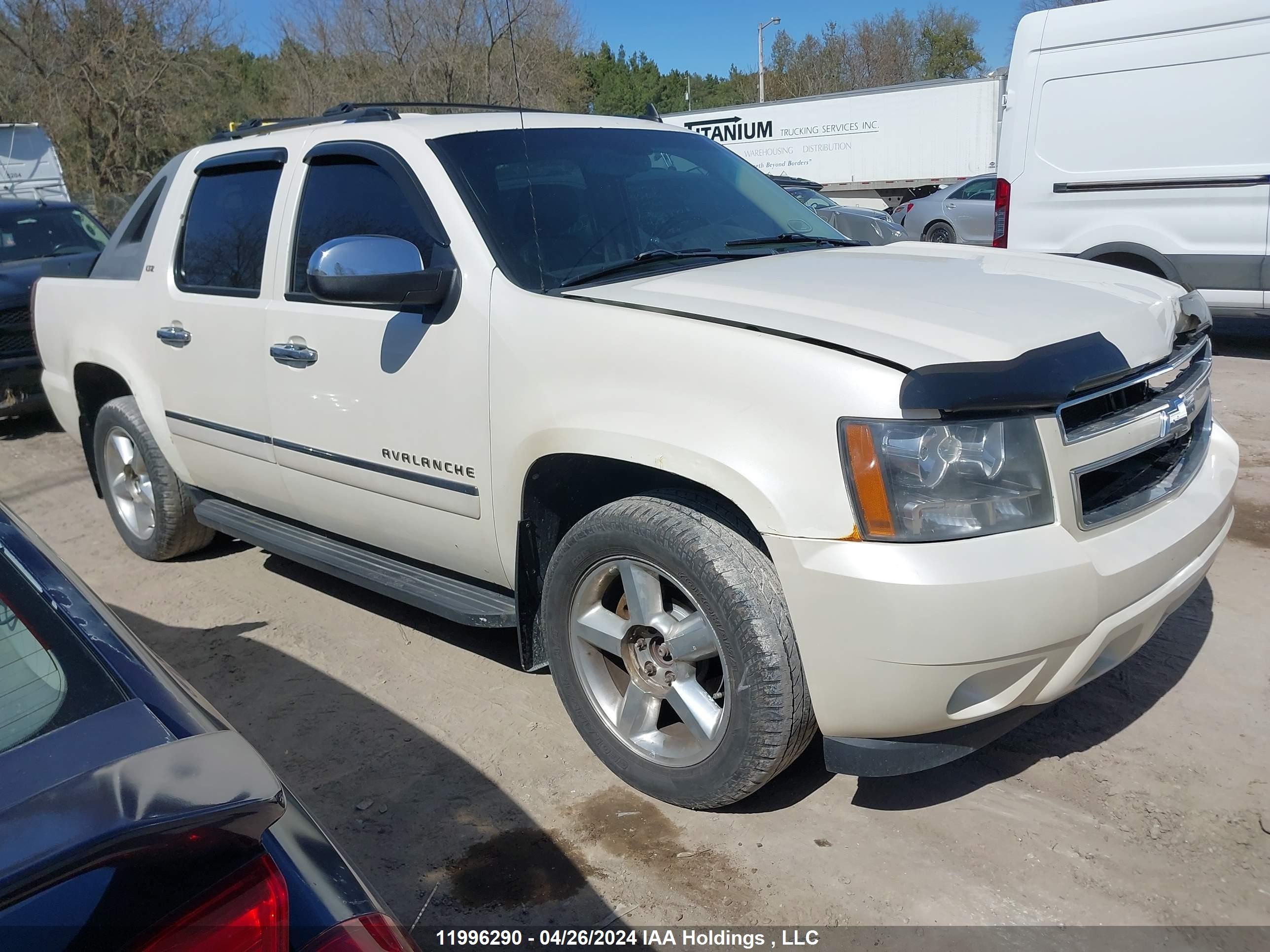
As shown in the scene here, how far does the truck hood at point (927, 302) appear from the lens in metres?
2.32

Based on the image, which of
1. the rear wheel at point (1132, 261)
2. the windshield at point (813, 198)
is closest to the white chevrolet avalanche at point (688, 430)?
the rear wheel at point (1132, 261)

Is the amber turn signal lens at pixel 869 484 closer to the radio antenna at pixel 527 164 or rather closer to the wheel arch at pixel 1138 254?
the radio antenna at pixel 527 164

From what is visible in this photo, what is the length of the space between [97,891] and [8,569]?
0.80 metres

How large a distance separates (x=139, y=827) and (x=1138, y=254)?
8.54 metres

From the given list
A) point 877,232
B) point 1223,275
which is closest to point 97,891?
point 877,232

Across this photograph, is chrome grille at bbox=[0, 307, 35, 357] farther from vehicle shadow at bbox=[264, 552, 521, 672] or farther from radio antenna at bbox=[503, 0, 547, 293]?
radio antenna at bbox=[503, 0, 547, 293]

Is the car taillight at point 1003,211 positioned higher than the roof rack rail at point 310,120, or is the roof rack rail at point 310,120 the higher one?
the roof rack rail at point 310,120

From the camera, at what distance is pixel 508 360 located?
289 centimetres

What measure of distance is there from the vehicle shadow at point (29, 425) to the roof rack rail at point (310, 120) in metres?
4.95

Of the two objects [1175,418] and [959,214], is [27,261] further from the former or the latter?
[959,214]

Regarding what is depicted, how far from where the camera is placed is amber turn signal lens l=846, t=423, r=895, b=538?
2.19 metres

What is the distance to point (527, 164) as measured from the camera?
11.1 ft

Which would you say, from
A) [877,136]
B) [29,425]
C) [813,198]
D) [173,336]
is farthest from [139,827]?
[877,136]

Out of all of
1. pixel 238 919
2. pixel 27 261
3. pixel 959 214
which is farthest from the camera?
pixel 959 214
